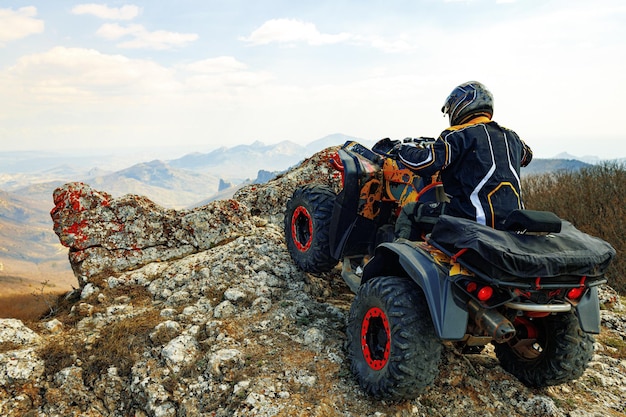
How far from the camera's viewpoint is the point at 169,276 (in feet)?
18.9

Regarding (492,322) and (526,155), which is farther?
(526,155)

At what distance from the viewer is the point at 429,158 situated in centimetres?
337

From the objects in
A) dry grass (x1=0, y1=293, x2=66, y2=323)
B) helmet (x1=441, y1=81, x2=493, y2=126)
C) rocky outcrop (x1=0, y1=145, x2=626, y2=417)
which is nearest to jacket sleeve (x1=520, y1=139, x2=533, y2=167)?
helmet (x1=441, y1=81, x2=493, y2=126)

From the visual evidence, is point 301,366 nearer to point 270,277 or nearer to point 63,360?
point 270,277

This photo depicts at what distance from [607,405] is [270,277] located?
378cm

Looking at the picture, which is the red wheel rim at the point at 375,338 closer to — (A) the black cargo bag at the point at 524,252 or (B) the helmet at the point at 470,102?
(A) the black cargo bag at the point at 524,252

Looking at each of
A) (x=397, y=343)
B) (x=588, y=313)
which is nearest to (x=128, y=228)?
(x=397, y=343)

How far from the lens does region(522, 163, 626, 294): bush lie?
16172 mm

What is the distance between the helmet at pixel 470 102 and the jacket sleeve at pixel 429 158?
1.14 feet

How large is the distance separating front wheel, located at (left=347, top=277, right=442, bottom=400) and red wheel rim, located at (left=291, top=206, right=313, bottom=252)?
2.04 metres

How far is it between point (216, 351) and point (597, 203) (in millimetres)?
20300

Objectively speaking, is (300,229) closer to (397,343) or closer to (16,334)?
(397,343)

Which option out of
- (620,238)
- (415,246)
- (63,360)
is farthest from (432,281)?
(620,238)

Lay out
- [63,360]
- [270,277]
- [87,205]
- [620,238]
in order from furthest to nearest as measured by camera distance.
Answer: [620,238] → [87,205] → [270,277] → [63,360]
